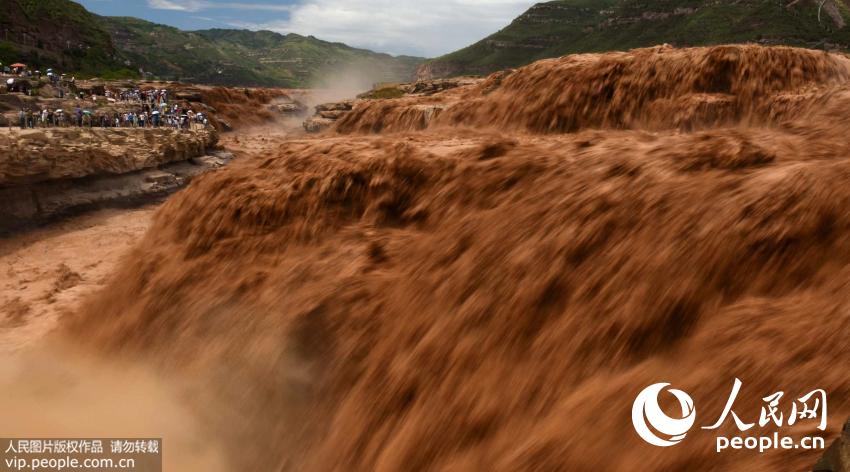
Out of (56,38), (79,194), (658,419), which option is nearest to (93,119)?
(79,194)

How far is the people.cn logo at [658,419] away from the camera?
7.02 ft

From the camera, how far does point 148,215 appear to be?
44.4 feet

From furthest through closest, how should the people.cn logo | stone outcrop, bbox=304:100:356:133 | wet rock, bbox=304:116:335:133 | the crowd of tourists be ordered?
stone outcrop, bbox=304:100:356:133, wet rock, bbox=304:116:335:133, the crowd of tourists, the people.cn logo

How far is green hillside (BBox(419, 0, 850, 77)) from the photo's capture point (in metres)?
56.3

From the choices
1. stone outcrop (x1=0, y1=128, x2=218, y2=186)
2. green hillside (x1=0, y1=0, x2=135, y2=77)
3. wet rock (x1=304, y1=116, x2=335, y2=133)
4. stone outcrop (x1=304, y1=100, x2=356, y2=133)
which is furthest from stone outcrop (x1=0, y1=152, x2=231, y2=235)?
green hillside (x1=0, y1=0, x2=135, y2=77)

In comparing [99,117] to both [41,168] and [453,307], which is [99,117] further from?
[453,307]

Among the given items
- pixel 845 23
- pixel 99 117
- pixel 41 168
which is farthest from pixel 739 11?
pixel 41 168

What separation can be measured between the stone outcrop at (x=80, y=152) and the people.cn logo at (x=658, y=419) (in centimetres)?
1342

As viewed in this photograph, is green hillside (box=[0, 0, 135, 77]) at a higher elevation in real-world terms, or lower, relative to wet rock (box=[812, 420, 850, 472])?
higher

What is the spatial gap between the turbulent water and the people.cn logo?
4cm

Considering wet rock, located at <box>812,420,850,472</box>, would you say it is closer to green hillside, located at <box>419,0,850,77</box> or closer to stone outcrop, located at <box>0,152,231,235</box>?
stone outcrop, located at <box>0,152,231,235</box>

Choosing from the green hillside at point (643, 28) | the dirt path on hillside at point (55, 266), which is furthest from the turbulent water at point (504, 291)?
the green hillside at point (643, 28)

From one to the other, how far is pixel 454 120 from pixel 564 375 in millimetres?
6601

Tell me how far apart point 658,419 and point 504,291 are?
1267 mm
